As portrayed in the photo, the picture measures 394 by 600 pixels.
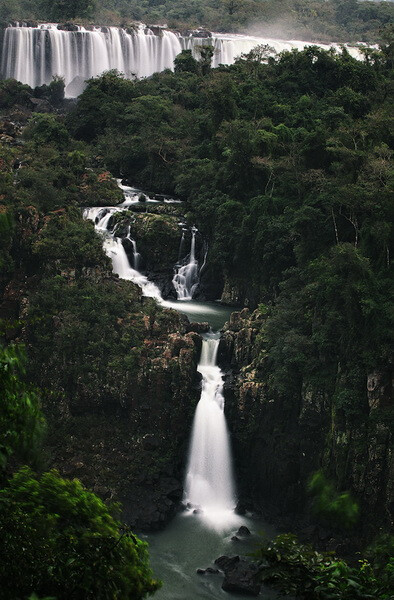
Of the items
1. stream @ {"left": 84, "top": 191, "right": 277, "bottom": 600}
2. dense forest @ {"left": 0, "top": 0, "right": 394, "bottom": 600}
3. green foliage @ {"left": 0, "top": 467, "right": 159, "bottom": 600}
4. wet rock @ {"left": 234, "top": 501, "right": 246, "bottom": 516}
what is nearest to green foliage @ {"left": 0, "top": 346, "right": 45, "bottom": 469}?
green foliage @ {"left": 0, "top": 467, "right": 159, "bottom": 600}

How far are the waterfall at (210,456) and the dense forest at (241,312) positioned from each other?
341mm

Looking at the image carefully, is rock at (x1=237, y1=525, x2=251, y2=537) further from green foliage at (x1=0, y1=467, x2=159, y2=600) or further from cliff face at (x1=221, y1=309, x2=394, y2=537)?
green foliage at (x1=0, y1=467, x2=159, y2=600)

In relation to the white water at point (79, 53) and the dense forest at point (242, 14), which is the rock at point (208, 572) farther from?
the dense forest at point (242, 14)

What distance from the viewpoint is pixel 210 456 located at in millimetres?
21547

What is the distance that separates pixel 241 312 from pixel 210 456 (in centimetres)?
494

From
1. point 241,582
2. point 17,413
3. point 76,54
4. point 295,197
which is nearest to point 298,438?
point 241,582

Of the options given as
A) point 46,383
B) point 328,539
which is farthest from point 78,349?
point 328,539

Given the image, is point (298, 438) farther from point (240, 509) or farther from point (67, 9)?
point (67, 9)

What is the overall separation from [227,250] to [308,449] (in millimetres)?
10026

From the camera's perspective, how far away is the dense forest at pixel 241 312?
63.7ft

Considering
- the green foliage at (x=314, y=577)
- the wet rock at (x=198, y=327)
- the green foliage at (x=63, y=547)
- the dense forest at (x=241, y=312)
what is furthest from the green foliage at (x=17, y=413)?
the wet rock at (x=198, y=327)

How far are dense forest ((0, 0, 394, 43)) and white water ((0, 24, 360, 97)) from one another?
5.16m

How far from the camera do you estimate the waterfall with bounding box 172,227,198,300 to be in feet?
95.4

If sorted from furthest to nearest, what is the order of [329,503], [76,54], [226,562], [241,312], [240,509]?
[76,54] < [241,312] < [240,509] < [329,503] < [226,562]
